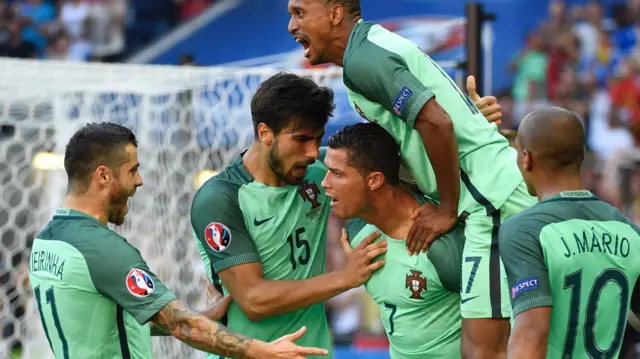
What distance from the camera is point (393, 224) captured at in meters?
4.67

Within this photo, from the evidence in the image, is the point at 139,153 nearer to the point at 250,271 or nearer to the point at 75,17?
the point at 250,271

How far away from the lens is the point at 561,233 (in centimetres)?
373

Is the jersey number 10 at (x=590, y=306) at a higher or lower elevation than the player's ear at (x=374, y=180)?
lower

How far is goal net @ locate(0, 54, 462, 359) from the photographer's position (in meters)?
7.48

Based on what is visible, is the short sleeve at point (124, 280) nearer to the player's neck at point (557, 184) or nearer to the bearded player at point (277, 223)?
the bearded player at point (277, 223)

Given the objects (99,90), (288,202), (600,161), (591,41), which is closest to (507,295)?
(288,202)

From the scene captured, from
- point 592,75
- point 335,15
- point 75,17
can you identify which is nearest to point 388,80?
point 335,15

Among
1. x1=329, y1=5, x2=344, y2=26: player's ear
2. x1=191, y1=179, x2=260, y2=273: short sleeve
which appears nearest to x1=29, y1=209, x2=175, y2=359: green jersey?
x1=191, y1=179, x2=260, y2=273: short sleeve

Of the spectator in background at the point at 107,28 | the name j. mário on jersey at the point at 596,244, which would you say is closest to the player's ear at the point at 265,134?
the name j. mário on jersey at the point at 596,244

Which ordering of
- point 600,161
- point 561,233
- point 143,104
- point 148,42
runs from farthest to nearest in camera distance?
point 148,42 → point 600,161 → point 143,104 → point 561,233

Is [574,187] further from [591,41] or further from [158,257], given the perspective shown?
[591,41]

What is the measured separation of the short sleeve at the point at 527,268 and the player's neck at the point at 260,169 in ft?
4.49

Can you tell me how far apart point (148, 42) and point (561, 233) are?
13.3 m

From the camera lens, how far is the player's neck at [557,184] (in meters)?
3.86
